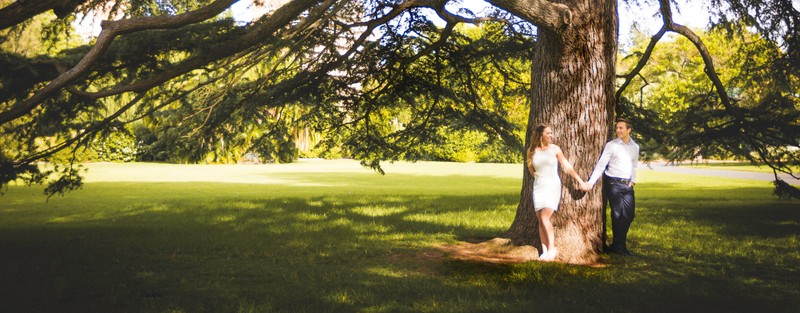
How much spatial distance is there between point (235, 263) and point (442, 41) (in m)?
5.31

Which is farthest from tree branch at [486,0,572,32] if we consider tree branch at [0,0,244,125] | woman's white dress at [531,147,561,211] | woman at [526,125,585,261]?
tree branch at [0,0,244,125]

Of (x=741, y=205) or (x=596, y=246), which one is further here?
(x=741, y=205)

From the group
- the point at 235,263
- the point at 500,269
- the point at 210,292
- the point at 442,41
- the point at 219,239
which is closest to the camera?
the point at 210,292

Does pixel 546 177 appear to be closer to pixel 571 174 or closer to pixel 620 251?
pixel 571 174

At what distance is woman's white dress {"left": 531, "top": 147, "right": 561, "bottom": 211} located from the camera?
24.8ft

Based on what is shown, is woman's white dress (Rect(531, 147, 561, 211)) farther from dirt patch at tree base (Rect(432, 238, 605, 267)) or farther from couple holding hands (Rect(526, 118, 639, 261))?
dirt patch at tree base (Rect(432, 238, 605, 267))

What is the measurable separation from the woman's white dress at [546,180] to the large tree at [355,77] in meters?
0.39

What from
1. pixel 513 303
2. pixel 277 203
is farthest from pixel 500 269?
pixel 277 203

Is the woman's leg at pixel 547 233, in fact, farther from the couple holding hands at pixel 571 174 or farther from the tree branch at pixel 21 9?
the tree branch at pixel 21 9

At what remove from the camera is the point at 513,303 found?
5637 mm

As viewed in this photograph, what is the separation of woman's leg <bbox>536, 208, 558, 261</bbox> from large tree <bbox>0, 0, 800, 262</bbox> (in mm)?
232

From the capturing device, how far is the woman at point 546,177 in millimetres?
7555

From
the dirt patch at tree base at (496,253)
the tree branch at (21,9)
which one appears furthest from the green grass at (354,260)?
A: the tree branch at (21,9)

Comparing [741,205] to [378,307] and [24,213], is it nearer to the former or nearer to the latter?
[378,307]
